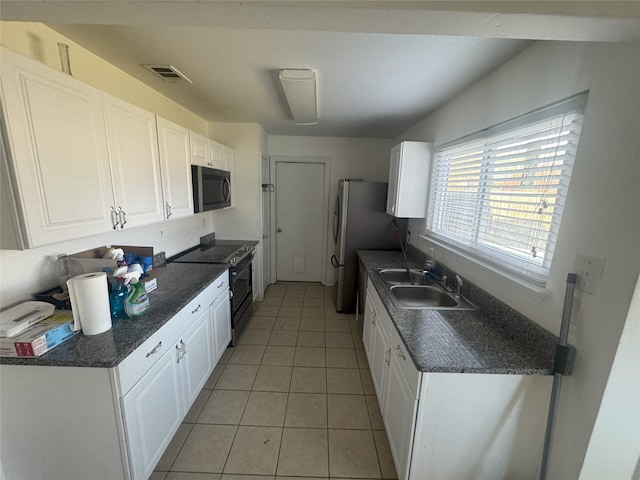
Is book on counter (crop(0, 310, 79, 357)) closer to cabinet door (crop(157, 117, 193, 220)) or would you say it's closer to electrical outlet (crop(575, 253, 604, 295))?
cabinet door (crop(157, 117, 193, 220))

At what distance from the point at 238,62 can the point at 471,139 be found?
166cm

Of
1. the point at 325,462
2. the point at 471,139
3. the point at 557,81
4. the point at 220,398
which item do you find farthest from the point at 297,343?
the point at 557,81

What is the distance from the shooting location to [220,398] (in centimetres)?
195

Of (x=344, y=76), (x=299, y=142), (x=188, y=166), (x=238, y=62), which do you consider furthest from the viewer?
(x=299, y=142)

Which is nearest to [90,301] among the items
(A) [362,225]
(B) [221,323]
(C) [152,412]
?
(C) [152,412]

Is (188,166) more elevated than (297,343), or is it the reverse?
(188,166)

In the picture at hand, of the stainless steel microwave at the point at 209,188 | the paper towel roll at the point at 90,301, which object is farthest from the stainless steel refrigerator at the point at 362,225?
the paper towel roll at the point at 90,301

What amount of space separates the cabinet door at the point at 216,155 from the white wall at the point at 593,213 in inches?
102

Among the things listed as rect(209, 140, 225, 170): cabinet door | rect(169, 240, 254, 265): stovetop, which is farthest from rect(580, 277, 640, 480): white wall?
rect(209, 140, 225, 170): cabinet door

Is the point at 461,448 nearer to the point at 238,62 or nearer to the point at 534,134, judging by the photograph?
the point at 534,134

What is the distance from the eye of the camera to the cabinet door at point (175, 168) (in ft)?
6.08

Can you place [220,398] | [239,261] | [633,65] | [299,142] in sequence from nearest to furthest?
[633,65] → [220,398] → [239,261] → [299,142]

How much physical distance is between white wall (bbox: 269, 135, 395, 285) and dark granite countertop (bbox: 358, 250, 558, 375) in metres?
2.66

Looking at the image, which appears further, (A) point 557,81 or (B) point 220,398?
(B) point 220,398
